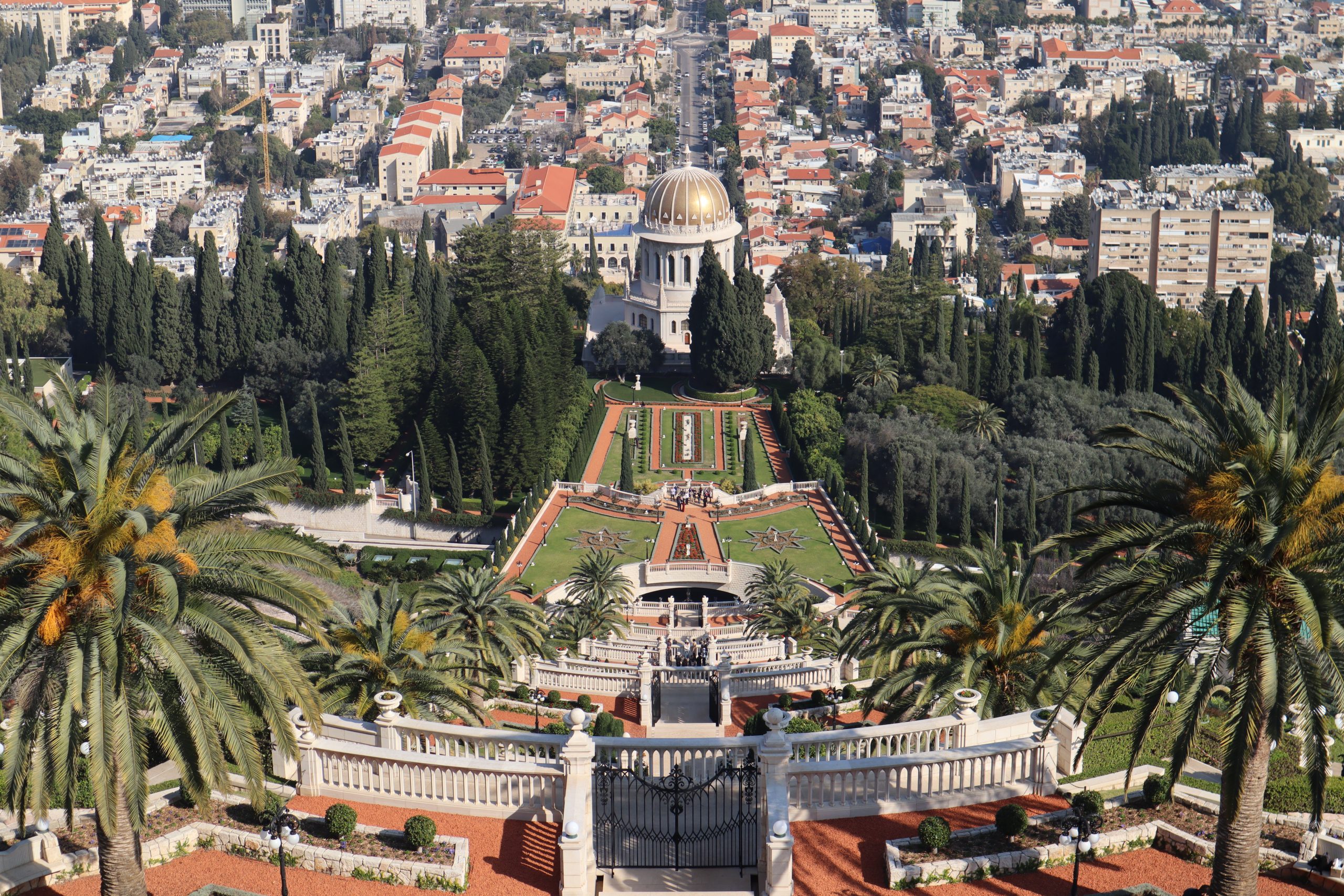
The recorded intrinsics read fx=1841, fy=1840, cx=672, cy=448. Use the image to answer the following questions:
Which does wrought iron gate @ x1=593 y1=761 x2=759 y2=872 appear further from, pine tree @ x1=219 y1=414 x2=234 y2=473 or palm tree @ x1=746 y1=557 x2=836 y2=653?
pine tree @ x1=219 y1=414 x2=234 y2=473

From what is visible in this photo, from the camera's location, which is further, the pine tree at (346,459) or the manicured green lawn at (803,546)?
the pine tree at (346,459)

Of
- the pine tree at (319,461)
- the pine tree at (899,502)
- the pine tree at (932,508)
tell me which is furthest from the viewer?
the pine tree at (319,461)

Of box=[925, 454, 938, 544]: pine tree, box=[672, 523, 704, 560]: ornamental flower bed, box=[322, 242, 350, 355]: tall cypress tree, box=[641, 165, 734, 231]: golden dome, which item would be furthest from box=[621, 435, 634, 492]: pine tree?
box=[641, 165, 734, 231]: golden dome

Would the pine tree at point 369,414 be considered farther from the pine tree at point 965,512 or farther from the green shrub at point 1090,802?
the green shrub at point 1090,802

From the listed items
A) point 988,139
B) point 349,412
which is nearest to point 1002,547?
point 349,412

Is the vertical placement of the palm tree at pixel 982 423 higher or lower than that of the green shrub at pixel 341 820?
lower

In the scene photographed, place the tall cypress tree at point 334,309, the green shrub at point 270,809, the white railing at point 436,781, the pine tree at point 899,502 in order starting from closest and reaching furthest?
1. the green shrub at point 270,809
2. the white railing at point 436,781
3. the pine tree at point 899,502
4. the tall cypress tree at point 334,309

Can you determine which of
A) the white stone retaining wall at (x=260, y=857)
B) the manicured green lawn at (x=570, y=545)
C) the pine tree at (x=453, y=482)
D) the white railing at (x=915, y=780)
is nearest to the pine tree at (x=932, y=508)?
the manicured green lawn at (x=570, y=545)
